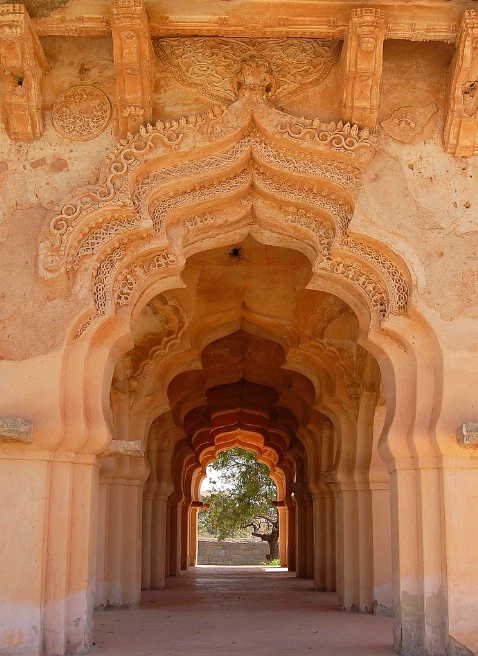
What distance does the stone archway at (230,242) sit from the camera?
6492mm

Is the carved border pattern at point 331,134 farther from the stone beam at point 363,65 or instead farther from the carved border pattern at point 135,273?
the carved border pattern at point 135,273

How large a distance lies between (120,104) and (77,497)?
317cm

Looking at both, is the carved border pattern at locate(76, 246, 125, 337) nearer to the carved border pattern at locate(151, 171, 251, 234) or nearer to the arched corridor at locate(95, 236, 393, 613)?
the carved border pattern at locate(151, 171, 251, 234)

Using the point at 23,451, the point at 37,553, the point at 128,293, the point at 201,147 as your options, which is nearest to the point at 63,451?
the point at 23,451

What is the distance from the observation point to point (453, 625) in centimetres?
606

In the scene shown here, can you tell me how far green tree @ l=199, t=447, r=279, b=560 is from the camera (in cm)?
3216

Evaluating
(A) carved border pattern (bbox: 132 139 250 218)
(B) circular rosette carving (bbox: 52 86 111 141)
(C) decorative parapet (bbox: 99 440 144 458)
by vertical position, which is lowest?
(C) decorative parapet (bbox: 99 440 144 458)

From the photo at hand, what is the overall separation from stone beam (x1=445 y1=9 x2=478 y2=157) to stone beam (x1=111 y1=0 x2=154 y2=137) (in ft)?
8.13

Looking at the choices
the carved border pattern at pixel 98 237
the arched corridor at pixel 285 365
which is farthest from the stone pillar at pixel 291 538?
the carved border pattern at pixel 98 237

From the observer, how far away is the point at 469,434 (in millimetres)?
6000

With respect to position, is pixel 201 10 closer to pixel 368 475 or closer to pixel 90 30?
pixel 90 30

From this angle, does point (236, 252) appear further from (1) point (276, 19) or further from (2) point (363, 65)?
(2) point (363, 65)

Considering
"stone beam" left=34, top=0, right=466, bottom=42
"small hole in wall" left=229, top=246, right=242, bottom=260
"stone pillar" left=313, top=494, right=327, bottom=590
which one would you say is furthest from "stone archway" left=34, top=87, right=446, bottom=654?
"stone pillar" left=313, top=494, right=327, bottom=590

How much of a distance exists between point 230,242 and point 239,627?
390cm
